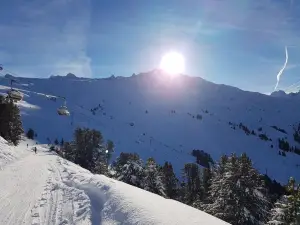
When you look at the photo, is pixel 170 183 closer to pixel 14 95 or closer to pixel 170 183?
pixel 170 183

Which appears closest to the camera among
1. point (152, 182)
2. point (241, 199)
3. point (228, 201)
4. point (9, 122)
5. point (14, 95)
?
point (14, 95)

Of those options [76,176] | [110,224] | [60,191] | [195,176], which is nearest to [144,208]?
[110,224]

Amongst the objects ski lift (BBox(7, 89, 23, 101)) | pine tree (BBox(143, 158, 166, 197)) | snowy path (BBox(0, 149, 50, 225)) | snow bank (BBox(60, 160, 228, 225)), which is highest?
ski lift (BBox(7, 89, 23, 101))

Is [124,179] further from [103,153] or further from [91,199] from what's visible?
[91,199]

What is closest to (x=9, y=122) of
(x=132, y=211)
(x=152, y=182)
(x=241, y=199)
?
(x=152, y=182)

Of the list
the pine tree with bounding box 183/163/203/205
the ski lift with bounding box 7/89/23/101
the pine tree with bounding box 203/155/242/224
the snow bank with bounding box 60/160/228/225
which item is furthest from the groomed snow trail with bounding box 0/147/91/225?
the pine tree with bounding box 183/163/203/205

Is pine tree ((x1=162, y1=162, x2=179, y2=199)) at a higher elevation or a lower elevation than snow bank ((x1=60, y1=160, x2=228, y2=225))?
lower

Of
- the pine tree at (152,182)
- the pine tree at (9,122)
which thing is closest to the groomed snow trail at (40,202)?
the pine tree at (152,182)

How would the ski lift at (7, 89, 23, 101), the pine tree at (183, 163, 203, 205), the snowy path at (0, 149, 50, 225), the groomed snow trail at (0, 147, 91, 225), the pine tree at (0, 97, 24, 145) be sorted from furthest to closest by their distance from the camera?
1. the pine tree at (183, 163, 203, 205)
2. the pine tree at (0, 97, 24, 145)
3. the ski lift at (7, 89, 23, 101)
4. the snowy path at (0, 149, 50, 225)
5. the groomed snow trail at (0, 147, 91, 225)

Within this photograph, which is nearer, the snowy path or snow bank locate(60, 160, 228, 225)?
snow bank locate(60, 160, 228, 225)

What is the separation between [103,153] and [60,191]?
1852 inches

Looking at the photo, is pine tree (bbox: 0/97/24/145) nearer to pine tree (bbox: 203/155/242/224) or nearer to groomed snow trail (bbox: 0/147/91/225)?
groomed snow trail (bbox: 0/147/91/225)

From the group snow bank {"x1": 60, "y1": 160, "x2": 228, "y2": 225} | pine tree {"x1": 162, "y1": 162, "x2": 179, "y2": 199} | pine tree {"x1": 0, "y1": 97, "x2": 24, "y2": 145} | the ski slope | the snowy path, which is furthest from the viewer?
pine tree {"x1": 162, "y1": 162, "x2": 179, "y2": 199}

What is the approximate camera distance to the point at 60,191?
20.9 meters
